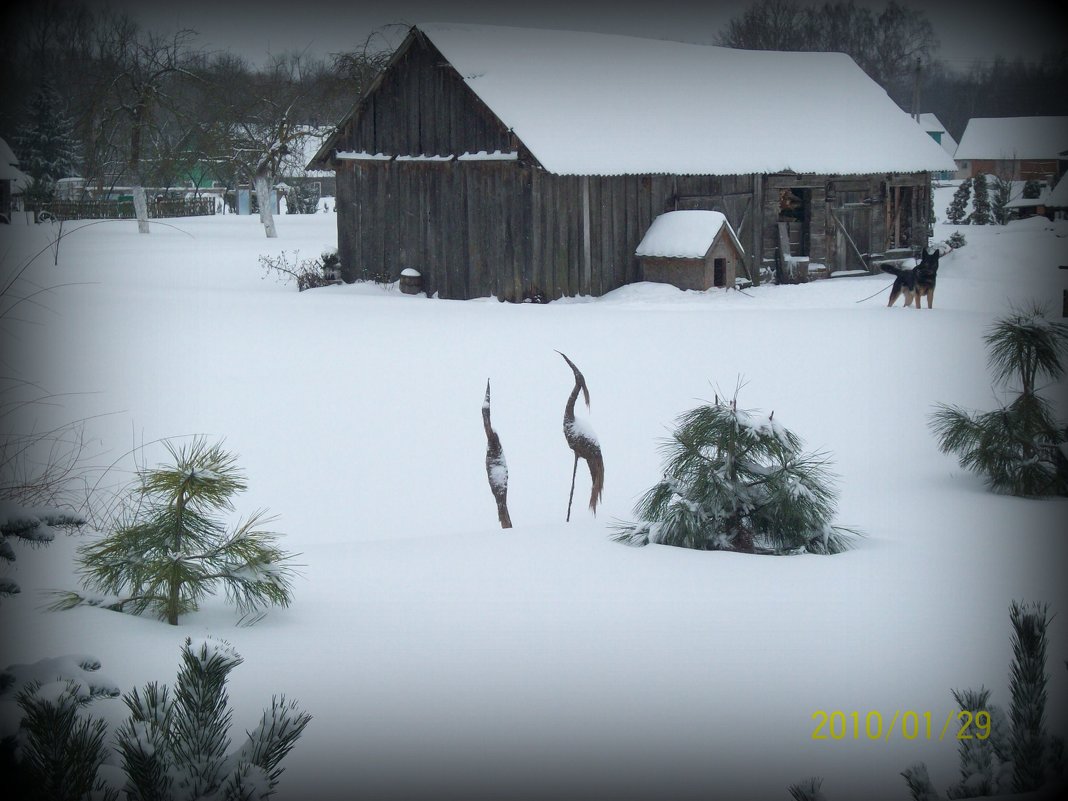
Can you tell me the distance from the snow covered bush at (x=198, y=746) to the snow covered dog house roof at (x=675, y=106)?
15314 millimetres

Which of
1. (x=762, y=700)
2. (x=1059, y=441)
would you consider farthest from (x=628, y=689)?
(x=1059, y=441)

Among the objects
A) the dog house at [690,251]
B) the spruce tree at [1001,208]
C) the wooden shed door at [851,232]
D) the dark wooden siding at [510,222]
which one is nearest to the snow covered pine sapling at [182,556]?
the dark wooden siding at [510,222]

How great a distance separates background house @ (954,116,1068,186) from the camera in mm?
56156

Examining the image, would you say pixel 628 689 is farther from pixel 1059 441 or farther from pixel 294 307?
pixel 294 307

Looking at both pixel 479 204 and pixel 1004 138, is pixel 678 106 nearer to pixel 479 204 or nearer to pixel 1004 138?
pixel 479 204

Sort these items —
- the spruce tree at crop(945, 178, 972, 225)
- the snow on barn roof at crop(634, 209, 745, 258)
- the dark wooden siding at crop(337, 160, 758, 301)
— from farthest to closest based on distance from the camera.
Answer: the spruce tree at crop(945, 178, 972, 225), the snow on barn roof at crop(634, 209, 745, 258), the dark wooden siding at crop(337, 160, 758, 301)

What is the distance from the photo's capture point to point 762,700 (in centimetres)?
388

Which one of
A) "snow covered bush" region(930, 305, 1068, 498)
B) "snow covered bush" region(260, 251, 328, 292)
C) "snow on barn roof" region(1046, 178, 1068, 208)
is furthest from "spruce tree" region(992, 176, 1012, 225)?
"snow covered bush" region(930, 305, 1068, 498)

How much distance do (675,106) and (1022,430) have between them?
51.4 ft

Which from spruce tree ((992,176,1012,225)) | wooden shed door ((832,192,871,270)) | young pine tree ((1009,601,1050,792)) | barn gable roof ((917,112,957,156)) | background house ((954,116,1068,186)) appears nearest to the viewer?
young pine tree ((1009,601,1050,792))

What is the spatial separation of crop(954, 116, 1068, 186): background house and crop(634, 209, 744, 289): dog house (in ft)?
133

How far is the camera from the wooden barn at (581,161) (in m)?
18.8
